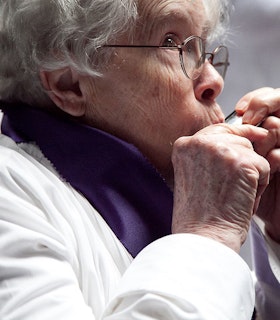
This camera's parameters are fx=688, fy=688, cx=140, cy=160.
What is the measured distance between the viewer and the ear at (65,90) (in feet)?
4.74

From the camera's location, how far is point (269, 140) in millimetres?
1443

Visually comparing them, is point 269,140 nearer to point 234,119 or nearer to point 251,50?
point 234,119

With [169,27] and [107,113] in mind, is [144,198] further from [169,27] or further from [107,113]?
[169,27]

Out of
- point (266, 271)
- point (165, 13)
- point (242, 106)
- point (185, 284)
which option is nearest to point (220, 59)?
point (242, 106)

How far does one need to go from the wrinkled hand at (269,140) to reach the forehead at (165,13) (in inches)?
8.8

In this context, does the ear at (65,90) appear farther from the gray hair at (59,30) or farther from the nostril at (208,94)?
the nostril at (208,94)

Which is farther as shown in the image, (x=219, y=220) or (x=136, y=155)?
(x=136, y=155)

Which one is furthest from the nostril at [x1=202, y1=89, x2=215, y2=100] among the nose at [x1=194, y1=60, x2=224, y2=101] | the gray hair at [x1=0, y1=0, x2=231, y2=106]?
the gray hair at [x1=0, y1=0, x2=231, y2=106]

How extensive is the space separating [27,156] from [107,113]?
190 millimetres

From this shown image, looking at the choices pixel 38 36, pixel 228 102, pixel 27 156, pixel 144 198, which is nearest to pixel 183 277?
pixel 144 198

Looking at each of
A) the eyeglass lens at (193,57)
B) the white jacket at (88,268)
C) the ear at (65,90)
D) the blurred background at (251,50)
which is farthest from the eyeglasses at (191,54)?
the blurred background at (251,50)

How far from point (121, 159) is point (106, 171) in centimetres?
4

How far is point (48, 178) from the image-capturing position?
1367 mm

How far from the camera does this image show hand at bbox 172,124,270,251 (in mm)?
1243
